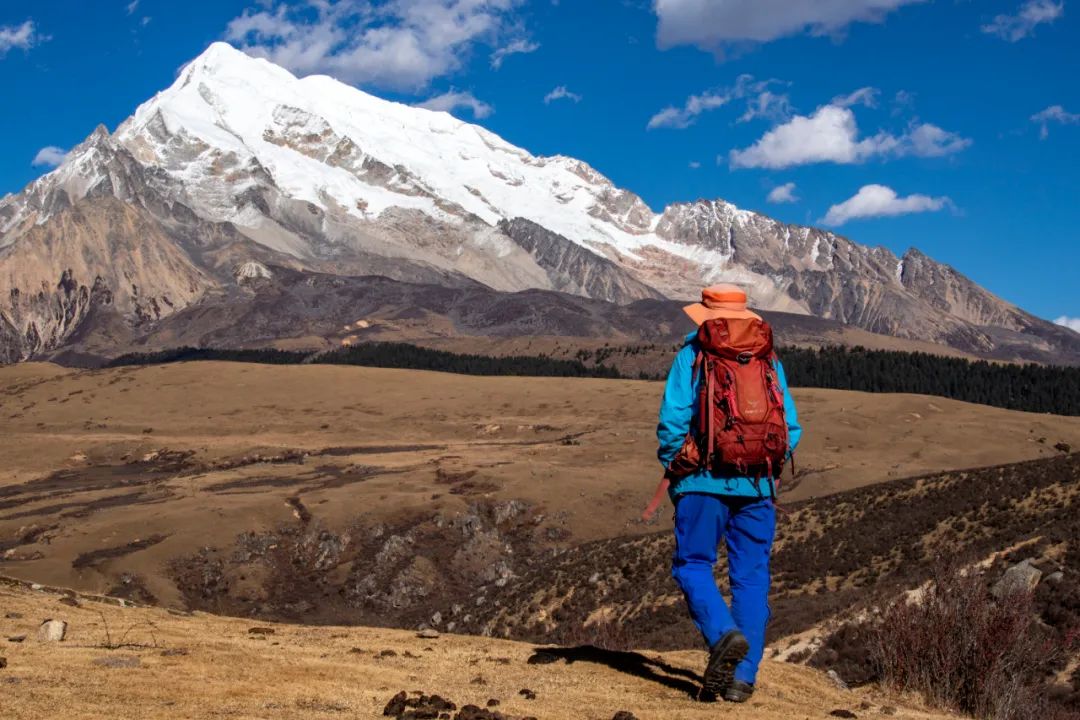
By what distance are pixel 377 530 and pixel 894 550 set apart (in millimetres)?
35623

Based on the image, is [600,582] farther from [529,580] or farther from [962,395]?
[962,395]

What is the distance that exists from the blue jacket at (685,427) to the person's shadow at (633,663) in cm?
199

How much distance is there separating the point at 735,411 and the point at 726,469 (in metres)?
0.55

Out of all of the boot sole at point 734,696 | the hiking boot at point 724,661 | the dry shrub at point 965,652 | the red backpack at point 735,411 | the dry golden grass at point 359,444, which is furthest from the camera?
the dry golden grass at point 359,444

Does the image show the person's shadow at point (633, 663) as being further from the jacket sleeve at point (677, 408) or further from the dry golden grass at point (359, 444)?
the dry golden grass at point (359, 444)

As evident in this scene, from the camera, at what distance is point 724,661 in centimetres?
907

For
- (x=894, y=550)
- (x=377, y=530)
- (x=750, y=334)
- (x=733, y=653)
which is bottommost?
(x=377, y=530)

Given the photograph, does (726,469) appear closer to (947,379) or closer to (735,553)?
(735,553)

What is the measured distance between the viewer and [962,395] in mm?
155375

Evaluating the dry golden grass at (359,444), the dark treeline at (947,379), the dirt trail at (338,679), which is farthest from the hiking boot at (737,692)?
the dark treeline at (947,379)

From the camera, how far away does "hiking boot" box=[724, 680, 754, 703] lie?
30.5 feet

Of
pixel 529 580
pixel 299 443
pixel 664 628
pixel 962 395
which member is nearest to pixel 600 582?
pixel 529 580

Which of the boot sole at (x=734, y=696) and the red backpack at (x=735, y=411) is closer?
the red backpack at (x=735, y=411)

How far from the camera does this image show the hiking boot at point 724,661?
8961 millimetres
